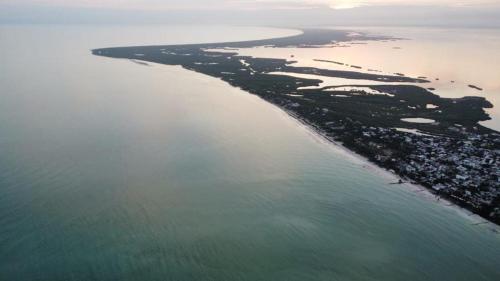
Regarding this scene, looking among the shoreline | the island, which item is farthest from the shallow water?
the shoreline

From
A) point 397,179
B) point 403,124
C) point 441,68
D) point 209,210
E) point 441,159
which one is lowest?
point 209,210

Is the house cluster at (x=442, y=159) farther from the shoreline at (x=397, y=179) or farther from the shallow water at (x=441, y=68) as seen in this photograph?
the shallow water at (x=441, y=68)

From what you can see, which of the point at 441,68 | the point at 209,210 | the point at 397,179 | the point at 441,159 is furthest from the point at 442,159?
the point at 441,68

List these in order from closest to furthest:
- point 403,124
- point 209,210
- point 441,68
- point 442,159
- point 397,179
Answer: point 209,210, point 397,179, point 442,159, point 403,124, point 441,68

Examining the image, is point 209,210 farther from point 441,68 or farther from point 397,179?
point 441,68

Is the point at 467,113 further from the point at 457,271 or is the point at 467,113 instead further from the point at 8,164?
the point at 8,164

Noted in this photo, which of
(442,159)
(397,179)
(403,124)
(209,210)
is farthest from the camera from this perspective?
(403,124)
